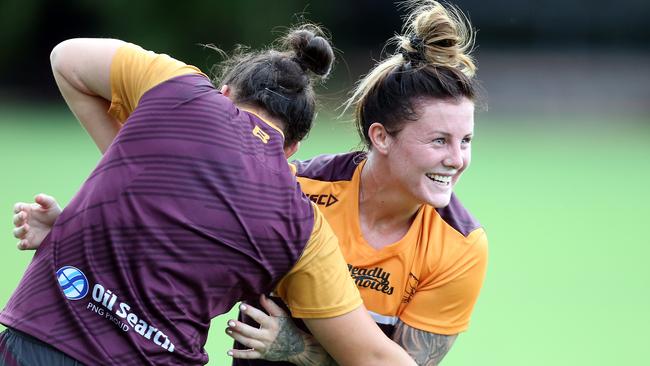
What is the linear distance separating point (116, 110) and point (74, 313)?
0.81 m

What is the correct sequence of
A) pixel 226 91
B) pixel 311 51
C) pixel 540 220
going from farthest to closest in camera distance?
pixel 540 220, pixel 311 51, pixel 226 91

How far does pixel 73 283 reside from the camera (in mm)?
3322

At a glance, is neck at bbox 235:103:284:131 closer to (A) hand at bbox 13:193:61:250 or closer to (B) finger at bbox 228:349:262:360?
(A) hand at bbox 13:193:61:250

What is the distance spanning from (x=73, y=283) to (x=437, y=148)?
158 centimetres

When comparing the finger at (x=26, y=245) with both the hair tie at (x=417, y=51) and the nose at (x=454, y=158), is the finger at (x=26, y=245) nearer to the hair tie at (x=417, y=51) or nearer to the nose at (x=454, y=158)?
the nose at (x=454, y=158)

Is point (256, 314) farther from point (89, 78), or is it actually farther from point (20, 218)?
point (89, 78)

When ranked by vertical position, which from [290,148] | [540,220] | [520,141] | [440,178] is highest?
[520,141]

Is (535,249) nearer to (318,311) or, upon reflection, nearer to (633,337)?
(633,337)

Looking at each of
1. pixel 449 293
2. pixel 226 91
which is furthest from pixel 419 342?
pixel 226 91

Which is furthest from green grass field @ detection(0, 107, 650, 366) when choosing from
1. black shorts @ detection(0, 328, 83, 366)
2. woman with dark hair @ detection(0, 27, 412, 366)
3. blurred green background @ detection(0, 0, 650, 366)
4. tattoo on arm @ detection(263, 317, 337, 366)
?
black shorts @ detection(0, 328, 83, 366)

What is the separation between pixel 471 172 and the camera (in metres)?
15.3

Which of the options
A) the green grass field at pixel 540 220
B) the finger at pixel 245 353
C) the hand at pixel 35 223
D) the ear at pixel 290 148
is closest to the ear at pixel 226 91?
the ear at pixel 290 148

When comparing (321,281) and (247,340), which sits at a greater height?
(321,281)

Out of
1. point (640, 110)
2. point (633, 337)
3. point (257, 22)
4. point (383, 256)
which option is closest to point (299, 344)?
point (383, 256)
